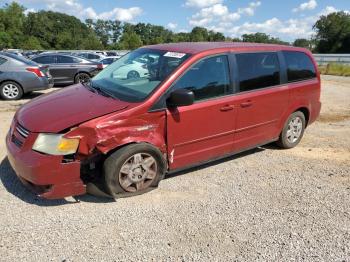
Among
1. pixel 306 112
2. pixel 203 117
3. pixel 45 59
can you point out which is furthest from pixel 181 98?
pixel 45 59

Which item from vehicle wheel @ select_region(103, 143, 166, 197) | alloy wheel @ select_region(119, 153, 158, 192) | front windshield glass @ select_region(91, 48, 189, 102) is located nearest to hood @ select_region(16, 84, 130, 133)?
front windshield glass @ select_region(91, 48, 189, 102)

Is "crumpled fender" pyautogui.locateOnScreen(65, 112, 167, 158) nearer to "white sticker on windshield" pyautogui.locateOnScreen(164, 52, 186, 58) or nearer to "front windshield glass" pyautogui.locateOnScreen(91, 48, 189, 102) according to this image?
"front windshield glass" pyautogui.locateOnScreen(91, 48, 189, 102)

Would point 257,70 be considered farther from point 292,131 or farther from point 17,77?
point 17,77

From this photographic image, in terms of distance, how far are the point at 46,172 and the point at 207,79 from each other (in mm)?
2226

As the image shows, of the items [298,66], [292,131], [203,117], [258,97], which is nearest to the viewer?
[203,117]

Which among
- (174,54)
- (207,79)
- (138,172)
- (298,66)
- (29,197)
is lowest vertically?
(29,197)

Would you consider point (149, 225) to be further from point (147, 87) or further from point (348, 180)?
point (348, 180)

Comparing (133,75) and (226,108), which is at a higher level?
(133,75)

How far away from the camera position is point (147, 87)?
4.25 m

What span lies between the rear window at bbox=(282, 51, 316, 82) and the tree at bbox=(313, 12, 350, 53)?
61.9m

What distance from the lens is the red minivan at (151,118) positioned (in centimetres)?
374

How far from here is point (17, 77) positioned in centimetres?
1022

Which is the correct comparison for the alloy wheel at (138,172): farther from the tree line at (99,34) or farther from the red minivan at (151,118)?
the tree line at (99,34)

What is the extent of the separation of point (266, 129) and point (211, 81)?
1409 mm
